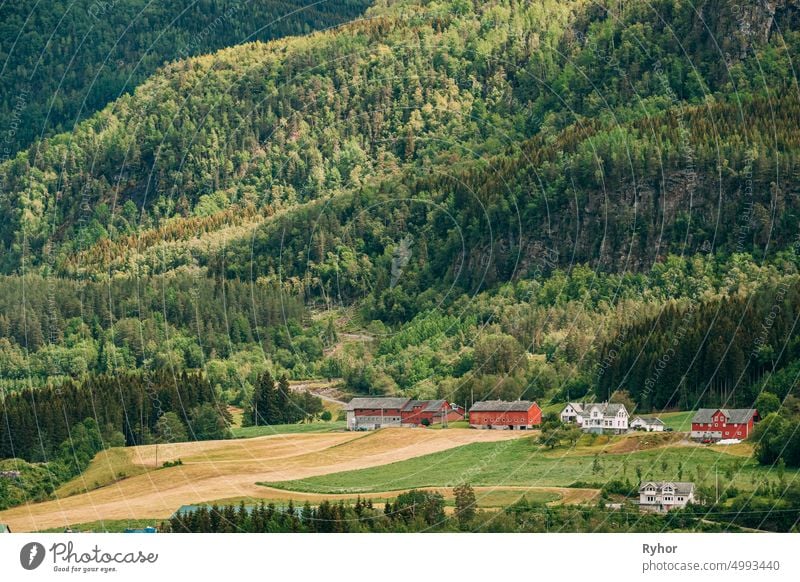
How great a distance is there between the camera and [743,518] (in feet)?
368

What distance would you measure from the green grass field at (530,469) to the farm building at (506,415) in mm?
6146

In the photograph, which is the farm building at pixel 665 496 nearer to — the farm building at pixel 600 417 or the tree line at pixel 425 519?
the tree line at pixel 425 519

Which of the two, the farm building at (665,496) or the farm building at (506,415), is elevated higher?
the farm building at (506,415)

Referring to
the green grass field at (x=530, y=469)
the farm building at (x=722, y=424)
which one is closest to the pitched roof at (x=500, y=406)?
the green grass field at (x=530, y=469)

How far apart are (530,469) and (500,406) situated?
59.5 ft

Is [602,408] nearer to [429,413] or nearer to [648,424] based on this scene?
[648,424]

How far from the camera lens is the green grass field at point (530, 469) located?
122 m

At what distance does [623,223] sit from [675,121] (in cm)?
1375

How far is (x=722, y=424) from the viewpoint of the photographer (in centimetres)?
13125

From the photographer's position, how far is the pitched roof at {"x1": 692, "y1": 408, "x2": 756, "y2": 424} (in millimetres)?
131500

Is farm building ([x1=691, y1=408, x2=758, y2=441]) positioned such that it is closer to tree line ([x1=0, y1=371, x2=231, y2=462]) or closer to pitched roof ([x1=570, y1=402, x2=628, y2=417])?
pitched roof ([x1=570, y1=402, x2=628, y2=417])

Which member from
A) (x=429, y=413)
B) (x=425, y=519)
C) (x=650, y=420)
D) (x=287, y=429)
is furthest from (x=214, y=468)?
(x=650, y=420)

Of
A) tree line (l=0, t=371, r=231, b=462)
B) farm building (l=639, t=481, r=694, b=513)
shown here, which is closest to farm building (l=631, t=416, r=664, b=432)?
farm building (l=639, t=481, r=694, b=513)

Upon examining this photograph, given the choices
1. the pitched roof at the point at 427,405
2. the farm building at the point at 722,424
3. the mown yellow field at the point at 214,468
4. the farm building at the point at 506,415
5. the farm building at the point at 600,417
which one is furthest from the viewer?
the pitched roof at the point at 427,405
